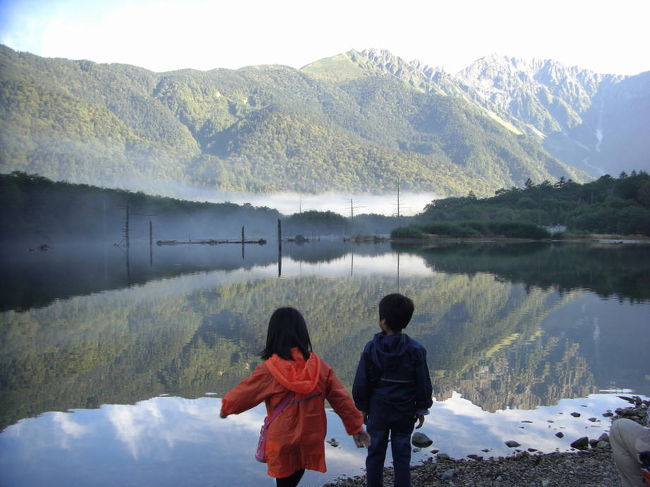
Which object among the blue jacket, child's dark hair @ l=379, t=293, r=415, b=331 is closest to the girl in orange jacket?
the blue jacket

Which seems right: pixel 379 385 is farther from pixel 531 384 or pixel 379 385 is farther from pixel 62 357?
pixel 62 357

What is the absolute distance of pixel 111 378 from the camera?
8.59 meters

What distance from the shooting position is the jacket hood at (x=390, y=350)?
13.1 feet

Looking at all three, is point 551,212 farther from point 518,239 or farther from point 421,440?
point 421,440

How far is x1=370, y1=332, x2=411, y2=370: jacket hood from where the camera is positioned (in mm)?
4008

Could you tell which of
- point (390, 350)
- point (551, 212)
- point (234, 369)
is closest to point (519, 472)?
point (390, 350)

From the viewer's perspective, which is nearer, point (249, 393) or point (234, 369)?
point (249, 393)

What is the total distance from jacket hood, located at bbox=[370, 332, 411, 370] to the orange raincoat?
458mm

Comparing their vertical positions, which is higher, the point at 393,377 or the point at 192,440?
the point at 393,377

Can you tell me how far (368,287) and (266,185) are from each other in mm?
170393

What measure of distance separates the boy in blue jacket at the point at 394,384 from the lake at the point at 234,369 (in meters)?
1.21

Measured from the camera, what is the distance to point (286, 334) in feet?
11.9

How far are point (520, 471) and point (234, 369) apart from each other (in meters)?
4.99

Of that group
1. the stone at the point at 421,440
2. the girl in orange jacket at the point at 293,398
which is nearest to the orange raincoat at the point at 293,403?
the girl in orange jacket at the point at 293,398
